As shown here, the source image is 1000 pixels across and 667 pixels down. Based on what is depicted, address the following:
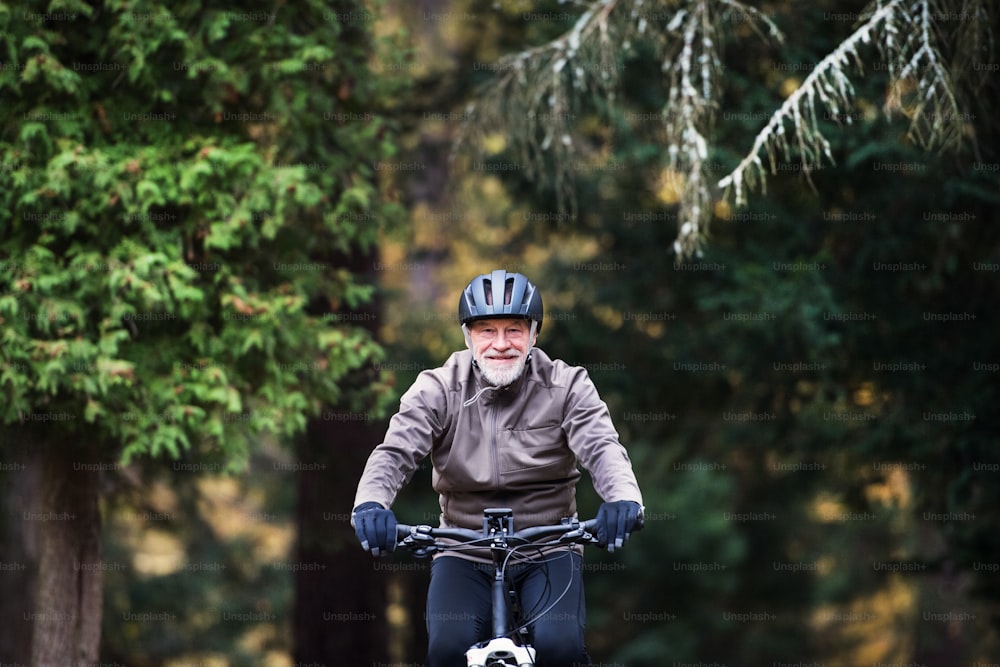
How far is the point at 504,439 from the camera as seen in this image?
494cm

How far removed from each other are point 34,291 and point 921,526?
1439 cm

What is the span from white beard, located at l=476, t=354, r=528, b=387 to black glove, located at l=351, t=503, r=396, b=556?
33.7 inches

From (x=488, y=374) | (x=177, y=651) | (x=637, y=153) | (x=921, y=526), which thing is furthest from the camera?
(x=921, y=526)

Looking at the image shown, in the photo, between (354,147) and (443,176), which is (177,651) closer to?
(443,176)

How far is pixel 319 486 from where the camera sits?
11.5 m

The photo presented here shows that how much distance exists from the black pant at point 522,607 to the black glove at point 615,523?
1.40ft

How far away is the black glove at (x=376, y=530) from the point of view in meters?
4.25

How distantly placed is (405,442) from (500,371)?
1.67 feet

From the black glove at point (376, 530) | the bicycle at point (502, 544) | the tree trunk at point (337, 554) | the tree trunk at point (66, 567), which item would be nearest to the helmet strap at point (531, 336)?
the bicycle at point (502, 544)

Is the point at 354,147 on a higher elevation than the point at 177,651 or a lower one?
higher

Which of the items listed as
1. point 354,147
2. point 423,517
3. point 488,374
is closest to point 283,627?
point 423,517

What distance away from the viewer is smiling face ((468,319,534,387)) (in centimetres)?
492

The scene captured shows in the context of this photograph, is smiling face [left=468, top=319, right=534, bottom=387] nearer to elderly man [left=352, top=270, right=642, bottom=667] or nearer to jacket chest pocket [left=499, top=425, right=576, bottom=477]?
elderly man [left=352, top=270, right=642, bottom=667]

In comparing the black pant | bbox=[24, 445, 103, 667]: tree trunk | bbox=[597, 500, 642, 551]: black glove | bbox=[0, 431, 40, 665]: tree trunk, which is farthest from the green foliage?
bbox=[0, 431, 40, 665]: tree trunk
